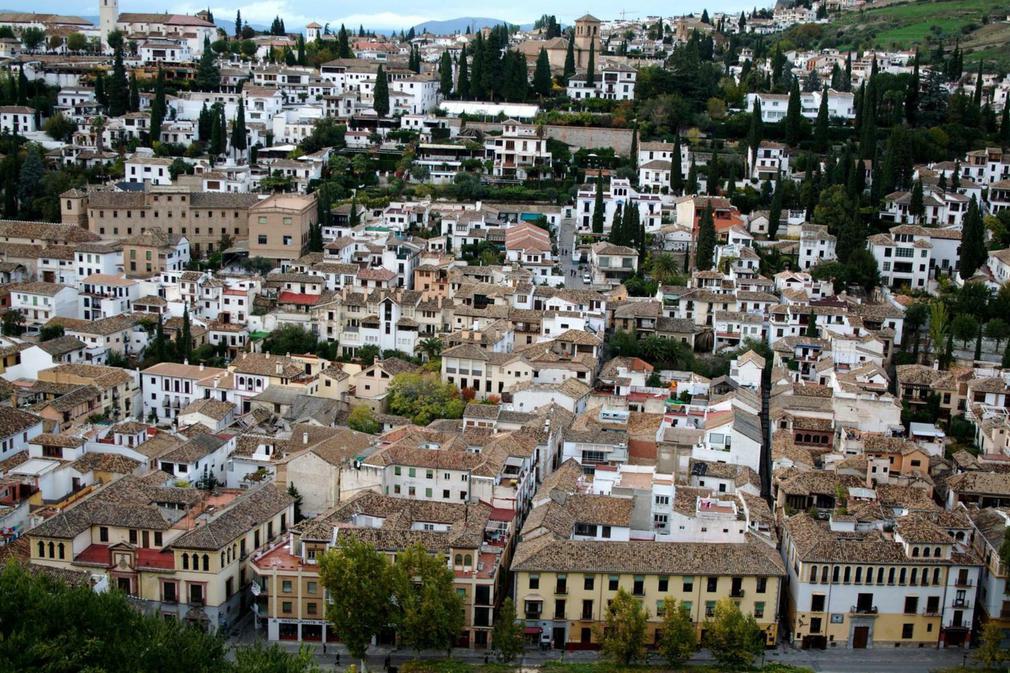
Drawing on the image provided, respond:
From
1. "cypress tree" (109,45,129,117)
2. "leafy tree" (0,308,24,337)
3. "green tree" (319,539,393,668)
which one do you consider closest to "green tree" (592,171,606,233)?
"leafy tree" (0,308,24,337)

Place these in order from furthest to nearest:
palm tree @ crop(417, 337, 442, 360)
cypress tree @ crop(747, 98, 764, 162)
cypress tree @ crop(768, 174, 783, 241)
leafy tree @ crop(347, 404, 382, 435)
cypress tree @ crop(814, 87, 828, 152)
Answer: cypress tree @ crop(814, 87, 828, 152), cypress tree @ crop(747, 98, 764, 162), cypress tree @ crop(768, 174, 783, 241), palm tree @ crop(417, 337, 442, 360), leafy tree @ crop(347, 404, 382, 435)

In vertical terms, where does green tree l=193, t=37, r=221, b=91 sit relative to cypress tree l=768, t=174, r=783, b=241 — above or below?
above

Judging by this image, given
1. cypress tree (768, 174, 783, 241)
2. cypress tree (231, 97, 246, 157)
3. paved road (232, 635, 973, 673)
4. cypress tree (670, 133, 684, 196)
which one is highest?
cypress tree (231, 97, 246, 157)

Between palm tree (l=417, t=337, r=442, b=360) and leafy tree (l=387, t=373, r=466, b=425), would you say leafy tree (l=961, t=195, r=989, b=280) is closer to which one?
palm tree (l=417, t=337, r=442, b=360)

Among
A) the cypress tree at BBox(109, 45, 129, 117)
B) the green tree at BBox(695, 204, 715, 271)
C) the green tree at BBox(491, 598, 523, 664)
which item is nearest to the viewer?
the green tree at BBox(491, 598, 523, 664)

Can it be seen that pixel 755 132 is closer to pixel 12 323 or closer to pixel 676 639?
pixel 12 323

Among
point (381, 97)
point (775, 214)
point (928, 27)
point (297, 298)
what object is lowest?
point (297, 298)

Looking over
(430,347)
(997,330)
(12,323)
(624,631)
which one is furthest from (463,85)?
(624,631)
